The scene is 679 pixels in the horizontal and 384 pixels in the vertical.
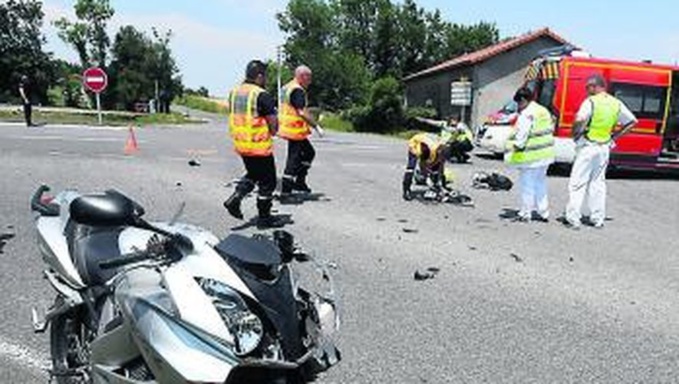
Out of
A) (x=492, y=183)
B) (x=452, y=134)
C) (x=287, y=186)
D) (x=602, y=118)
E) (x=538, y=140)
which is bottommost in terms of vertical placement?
(x=492, y=183)

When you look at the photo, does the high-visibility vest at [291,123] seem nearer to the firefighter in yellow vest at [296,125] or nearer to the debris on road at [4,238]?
the firefighter in yellow vest at [296,125]

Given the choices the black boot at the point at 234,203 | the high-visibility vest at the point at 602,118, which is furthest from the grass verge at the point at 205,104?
the black boot at the point at 234,203

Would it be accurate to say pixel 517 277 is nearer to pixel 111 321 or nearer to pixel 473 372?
pixel 473 372

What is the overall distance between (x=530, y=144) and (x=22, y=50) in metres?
73.6

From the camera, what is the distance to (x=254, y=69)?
7793 millimetres

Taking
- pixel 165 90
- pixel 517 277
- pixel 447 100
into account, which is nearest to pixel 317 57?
pixel 165 90

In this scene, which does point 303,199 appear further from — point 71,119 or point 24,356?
point 71,119

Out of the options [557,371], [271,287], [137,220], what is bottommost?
[557,371]

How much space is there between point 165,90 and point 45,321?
66.7 metres

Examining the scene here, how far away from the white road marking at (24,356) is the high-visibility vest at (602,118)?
723cm

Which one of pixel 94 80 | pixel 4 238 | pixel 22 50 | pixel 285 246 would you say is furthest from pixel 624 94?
pixel 22 50

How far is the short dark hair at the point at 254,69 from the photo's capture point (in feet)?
25.6

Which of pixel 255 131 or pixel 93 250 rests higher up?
pixel 255 131

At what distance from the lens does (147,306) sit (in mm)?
2670
